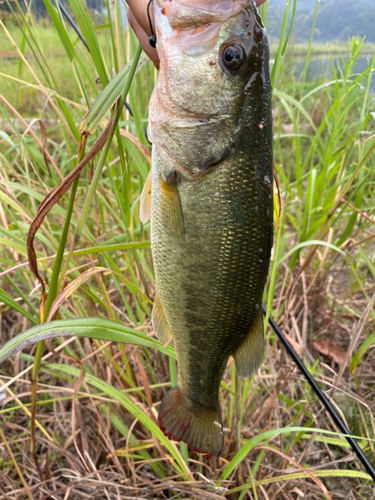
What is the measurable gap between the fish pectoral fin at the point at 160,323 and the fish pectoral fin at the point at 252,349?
228mm

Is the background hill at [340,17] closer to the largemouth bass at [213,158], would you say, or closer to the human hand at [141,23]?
the largemouth bass at [213,158]

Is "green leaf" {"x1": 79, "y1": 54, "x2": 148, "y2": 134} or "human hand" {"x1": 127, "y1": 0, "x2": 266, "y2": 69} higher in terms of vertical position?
"human hand" {"x1": 127, "y1": 0, "x2": 266, "y2": 69}

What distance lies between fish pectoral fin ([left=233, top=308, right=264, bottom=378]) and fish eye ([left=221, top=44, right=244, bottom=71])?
25.7 inches

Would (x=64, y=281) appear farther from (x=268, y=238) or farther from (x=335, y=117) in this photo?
(x=335, y=117)

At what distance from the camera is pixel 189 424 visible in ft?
3.60

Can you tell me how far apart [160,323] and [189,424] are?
0.33 meters

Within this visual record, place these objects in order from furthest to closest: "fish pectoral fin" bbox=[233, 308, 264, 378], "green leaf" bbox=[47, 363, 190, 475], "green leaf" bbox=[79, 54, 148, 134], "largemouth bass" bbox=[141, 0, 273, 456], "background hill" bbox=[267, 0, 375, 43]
Result: 1. "background hill" bbox=[267, 0, 375, 43]
2. "green leaf" bbox=[47, 363, 190, 475]
3. "fish pectoral fin" bbox=[233, 308, 264, 378]
4. "largemouth bass" bbox=[141, 0, 273, 456]
5. "green leaf" bbox=[79, 54, 148, 134]

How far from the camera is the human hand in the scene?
0.79m

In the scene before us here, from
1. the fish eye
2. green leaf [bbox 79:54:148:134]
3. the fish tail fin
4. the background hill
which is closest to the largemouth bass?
the fish eye

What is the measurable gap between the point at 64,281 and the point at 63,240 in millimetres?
187

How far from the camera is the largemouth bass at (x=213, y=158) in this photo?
87 centimetres

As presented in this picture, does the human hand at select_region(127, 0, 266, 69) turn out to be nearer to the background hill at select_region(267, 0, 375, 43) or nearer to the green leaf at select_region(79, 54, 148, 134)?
the green leaf at select_region(79, 54, 148, 134)

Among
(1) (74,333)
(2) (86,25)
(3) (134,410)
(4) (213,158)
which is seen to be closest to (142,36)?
(2) (86,25)

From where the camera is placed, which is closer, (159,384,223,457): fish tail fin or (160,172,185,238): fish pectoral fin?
(160,172,185,238): fish pectoral fin
